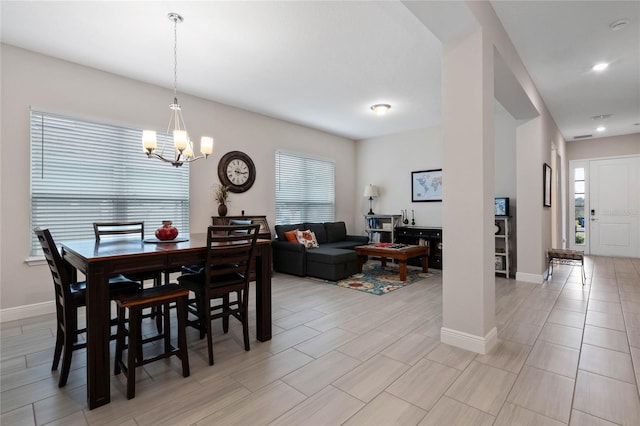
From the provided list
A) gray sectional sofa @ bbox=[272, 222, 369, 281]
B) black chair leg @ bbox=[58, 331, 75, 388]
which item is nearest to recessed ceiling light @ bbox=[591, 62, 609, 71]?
gray sectional sofa @ bbox=[272, 222, 369, 281]

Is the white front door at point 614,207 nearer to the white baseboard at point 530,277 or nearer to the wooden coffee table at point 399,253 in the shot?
the white baseboard at point 530,277

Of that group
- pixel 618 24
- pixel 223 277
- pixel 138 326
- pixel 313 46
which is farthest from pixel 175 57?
pixel 618 24

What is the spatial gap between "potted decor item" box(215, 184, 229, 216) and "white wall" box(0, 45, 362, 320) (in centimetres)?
11

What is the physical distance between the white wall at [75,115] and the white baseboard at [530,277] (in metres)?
4.21

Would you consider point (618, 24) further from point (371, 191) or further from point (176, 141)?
point (371, 191)

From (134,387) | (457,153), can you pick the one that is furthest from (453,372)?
(134,387)

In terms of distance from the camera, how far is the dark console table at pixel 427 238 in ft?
18.6

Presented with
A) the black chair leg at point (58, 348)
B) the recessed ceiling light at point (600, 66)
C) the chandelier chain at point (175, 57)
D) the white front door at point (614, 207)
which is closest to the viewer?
the black chair leg at point (58, 348)

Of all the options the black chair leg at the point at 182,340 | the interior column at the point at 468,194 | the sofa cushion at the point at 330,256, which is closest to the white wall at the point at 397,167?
the sofa cushion at the point at 330,256

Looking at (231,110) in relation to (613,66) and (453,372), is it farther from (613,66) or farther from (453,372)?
(613,66)

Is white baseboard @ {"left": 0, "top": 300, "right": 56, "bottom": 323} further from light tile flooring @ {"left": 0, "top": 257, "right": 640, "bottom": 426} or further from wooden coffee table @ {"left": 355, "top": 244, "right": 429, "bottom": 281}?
wooden coffee table @ {"left": 355, "top": 244, "right": 429, "bottom": 281}

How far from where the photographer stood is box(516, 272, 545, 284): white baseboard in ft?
14.8

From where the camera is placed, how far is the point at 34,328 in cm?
292

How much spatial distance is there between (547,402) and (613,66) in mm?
3942
